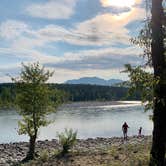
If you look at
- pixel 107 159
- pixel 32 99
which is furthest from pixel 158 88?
pixel 32 99

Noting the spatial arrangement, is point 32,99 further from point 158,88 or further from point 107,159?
point 158,88

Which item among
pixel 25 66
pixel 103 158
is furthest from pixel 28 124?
pixel 103 158

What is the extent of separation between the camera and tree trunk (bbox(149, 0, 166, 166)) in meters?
12.2

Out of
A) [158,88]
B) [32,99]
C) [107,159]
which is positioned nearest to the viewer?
[158,88]

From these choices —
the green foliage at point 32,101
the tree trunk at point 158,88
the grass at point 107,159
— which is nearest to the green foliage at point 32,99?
the green foliage at point 32,101

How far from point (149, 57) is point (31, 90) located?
2179cm

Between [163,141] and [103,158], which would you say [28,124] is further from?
[163,141]

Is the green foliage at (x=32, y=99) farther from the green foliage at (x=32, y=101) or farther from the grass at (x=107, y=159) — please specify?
the grass at (x=107, y=159)

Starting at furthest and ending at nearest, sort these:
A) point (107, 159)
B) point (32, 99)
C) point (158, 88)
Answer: point (32, 99)
point (107, 159)
point (158, 88)

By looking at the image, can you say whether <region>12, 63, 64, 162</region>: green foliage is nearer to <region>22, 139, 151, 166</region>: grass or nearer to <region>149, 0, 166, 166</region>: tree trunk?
<region>22, 139, 151, 166</region>: grass

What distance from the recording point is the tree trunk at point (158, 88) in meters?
12.2

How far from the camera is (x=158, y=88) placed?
12078mm

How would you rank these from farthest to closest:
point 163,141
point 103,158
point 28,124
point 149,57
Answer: point 28,124 < point 103,158 < point 149,57 < point 163,141

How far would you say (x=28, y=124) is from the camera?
33969 millimetres
